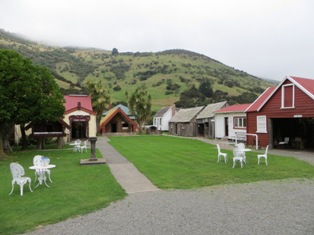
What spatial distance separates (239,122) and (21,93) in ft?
71.0

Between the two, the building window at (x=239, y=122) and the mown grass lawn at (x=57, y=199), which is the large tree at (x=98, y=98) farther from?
the mown grass lawn at (x=57, y=199)

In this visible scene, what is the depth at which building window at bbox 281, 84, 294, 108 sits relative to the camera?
2090cm

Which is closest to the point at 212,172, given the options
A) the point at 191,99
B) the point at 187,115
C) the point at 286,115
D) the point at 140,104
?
the point at 286,115

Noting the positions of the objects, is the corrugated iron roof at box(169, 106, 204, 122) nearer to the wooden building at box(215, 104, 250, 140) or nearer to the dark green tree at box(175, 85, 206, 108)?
the wooden building at box(215, 104, 250, 140)

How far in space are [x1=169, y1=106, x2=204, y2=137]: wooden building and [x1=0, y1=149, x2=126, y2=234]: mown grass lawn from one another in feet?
97.3

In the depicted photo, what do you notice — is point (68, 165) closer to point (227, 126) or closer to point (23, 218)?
point (23, 218)

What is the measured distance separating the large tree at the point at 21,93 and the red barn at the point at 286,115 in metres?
16.3

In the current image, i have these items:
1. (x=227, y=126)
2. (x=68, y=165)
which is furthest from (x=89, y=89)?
(x=68, y=165)

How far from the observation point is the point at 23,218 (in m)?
7.07

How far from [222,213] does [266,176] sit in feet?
17.8

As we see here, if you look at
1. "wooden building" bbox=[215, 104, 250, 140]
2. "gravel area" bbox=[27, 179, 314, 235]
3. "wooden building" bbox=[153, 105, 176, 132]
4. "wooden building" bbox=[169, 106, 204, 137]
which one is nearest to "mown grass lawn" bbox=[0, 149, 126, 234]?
"gravel area" bbox=[27, 179, 314, 235]

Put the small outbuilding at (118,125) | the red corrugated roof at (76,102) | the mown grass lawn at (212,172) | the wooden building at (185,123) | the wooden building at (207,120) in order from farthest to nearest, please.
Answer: the small outbuilding at (118,125)
the wooden building at (185,123)
the wooden building at (207,120)
the red corrugated roof at (76,102)
the mown grass lawn at (212,172)

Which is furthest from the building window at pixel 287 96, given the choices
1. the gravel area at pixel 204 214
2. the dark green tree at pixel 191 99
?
the dark green tree at pixel 191 99

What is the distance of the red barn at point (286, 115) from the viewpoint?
2006cm
